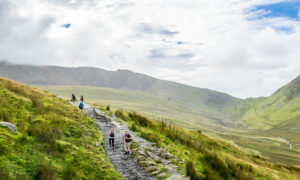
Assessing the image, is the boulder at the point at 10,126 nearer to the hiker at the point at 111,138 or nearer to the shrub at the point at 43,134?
the shrub at the point at 43,134

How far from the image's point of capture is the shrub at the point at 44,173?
9234 mm

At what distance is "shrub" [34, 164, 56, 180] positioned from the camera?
30.3ft

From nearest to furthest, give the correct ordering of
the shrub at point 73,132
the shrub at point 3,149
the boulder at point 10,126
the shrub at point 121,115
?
1. the shrub at point 3,149
2. the boulder at point 10,126
3. the shrub at point 73,132
4. the shrub at point 121,115

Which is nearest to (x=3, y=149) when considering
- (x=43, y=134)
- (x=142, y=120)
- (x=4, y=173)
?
(x=4, y=173)

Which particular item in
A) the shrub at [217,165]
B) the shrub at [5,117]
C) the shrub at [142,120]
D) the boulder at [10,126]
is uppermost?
the shrub at [5,117]

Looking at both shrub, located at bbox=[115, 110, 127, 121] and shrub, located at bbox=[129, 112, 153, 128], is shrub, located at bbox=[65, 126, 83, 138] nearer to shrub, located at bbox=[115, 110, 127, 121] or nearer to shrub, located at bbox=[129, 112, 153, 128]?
shrub, located at bbox=[129, 112, 153, 128]

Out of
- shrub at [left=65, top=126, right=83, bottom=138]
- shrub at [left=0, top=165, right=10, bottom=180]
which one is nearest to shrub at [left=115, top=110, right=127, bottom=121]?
shrub at [left=65, top=126, right=83, bottom=138]

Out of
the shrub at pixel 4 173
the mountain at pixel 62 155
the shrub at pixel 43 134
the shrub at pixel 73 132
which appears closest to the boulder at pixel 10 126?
the mountain at pixel 62 155

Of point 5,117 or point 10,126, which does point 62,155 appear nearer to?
point 10,126

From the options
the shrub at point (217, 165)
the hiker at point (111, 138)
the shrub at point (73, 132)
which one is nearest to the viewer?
the shrub at point (217, 165)

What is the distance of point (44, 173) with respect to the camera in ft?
30.8

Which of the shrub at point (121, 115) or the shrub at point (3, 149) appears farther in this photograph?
the shrub at point (121, 115)

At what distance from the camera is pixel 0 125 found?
12.2 meters

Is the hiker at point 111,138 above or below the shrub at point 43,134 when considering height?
below
